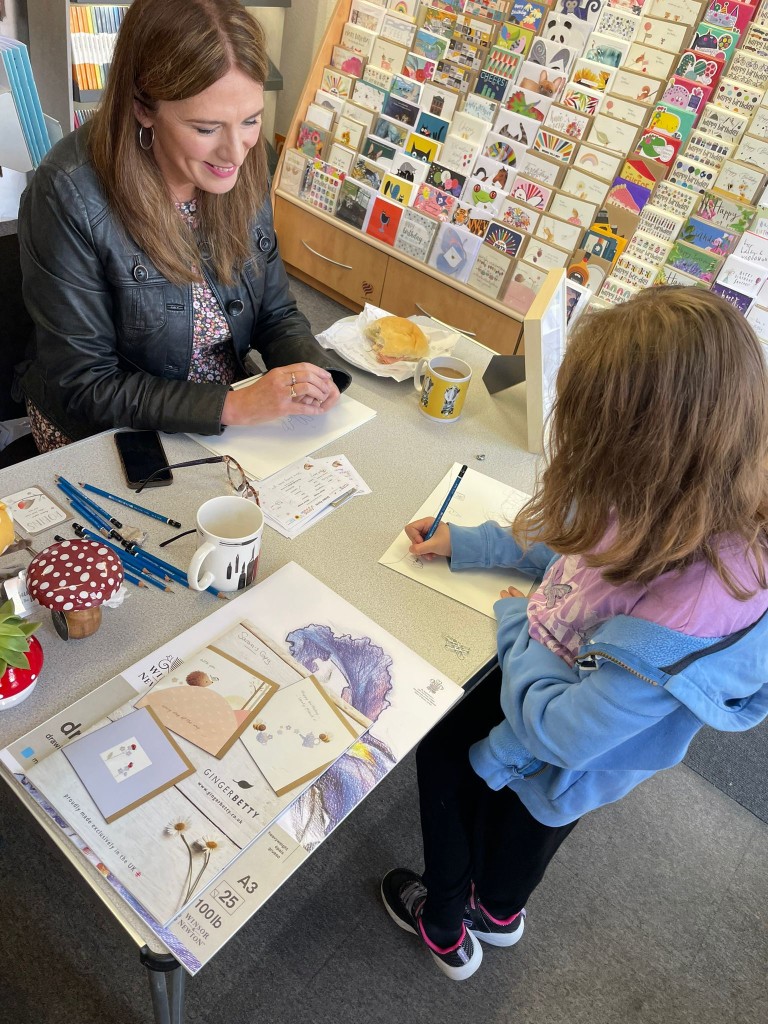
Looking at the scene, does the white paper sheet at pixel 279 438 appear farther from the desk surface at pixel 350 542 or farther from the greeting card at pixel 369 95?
the greeting card at pixel 369 95

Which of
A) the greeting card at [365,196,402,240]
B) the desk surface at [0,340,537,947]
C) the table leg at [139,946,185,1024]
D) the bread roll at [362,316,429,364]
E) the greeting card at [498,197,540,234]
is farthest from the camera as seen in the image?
the greeting card at [365,196,402,240]

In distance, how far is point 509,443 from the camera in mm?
1374

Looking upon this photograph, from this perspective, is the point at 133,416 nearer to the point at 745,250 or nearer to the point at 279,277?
the point at 279,277

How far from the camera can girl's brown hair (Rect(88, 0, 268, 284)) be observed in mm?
1074

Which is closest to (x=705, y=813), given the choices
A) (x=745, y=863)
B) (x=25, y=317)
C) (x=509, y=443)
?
(x=745, y=863)

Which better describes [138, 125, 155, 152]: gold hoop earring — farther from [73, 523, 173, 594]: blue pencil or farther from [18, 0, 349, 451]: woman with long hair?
[73, 523, 173, 594]: blue pencil

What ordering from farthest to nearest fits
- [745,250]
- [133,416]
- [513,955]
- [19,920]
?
[745,250]
[513,955]
[19,920]
[133,416]

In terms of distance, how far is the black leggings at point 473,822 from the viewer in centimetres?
114

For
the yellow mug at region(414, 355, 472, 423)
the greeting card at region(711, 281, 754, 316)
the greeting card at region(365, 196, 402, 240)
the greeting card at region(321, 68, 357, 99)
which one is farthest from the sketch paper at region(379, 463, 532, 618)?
the greeting card at region(321, 68, 357, 99)

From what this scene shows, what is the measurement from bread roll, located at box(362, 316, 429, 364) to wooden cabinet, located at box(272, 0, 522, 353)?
3.96 ft

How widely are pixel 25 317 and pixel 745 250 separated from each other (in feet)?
6.32

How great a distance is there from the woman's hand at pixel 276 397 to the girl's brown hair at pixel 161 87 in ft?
0.80

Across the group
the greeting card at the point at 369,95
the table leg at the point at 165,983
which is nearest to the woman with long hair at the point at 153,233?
the table leg at the point at 165,983

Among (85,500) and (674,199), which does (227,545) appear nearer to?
(85,500)
